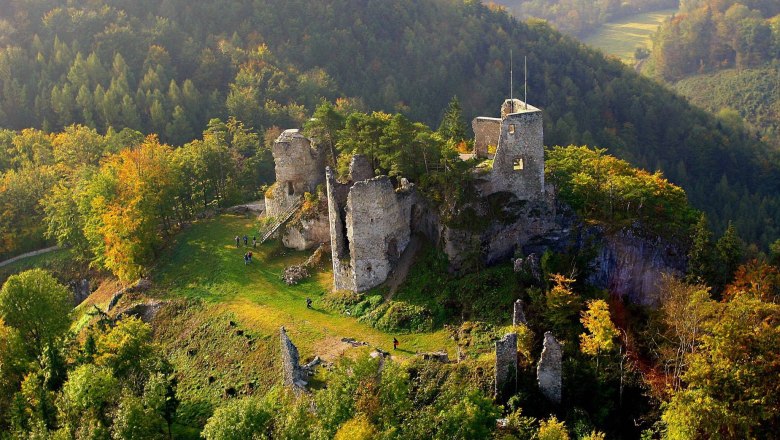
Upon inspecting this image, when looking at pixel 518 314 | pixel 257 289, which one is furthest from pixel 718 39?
pixel 518 314

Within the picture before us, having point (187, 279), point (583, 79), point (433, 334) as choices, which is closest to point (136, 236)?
point (187, 279)

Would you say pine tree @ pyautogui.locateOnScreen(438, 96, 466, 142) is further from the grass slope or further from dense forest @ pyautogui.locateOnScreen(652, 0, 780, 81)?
dense forest @ pyautogui.locateOnScreen(652, 0, 780, 81)

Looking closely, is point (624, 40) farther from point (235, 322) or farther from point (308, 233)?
point (235, 322)

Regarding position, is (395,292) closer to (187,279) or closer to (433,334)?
(433,334)

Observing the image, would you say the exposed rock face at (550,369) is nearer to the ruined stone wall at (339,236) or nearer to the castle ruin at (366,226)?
the castle ruin at (366,226)

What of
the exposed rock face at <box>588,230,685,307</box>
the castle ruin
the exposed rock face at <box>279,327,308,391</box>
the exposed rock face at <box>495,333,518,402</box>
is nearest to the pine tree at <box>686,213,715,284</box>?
the exposed rock face at <box>588,230,685,307</box>
